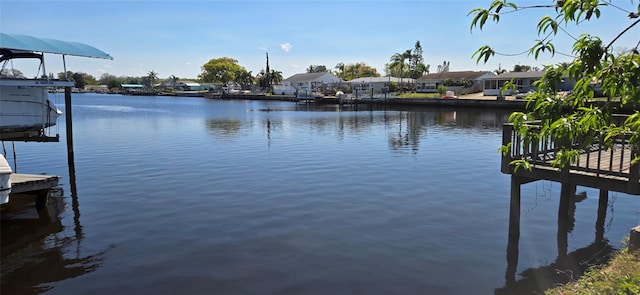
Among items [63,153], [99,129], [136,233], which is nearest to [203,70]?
[99,129]

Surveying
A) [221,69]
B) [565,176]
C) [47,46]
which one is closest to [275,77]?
[221,69]

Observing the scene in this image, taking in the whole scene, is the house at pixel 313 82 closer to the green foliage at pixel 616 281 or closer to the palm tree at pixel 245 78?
the palm tree at pixel 245 78

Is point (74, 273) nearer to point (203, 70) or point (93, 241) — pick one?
point (93, 241)

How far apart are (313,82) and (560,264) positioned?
11919 centimetres

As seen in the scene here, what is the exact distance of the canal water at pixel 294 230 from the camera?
27.2ft

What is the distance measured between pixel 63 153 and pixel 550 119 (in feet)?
79.2

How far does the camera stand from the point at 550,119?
140 inches

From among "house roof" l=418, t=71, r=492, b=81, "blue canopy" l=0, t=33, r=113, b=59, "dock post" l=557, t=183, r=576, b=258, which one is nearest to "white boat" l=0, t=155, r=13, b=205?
"blue canopy" l=0, t=33, r=113, b=59

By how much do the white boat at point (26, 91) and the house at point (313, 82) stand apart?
100m

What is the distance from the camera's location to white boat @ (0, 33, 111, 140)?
709 inches

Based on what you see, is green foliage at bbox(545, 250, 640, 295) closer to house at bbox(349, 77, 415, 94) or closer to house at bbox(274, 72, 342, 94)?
house at bbox(349, 77, 415, 94)

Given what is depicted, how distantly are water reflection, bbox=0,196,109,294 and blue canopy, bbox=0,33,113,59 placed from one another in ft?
25.8

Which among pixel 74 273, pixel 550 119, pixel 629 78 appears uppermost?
pixel 629 78

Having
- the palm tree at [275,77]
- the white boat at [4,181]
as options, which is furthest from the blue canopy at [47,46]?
the palm tree at [275,77]
